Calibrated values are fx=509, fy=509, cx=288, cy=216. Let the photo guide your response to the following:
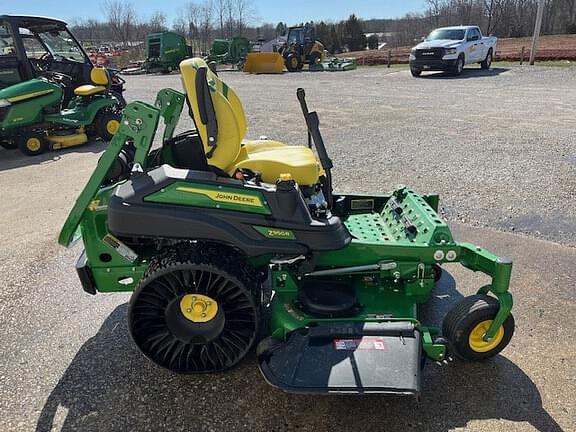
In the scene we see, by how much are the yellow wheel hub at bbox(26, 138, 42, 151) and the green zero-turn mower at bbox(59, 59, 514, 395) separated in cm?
571

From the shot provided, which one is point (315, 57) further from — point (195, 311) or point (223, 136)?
point (195, 311)

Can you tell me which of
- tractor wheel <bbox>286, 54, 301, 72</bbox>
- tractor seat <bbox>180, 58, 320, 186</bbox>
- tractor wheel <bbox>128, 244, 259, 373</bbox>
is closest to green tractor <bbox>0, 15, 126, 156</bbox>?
tractor seat <bbox>180, 58, 320, 186</bbox>

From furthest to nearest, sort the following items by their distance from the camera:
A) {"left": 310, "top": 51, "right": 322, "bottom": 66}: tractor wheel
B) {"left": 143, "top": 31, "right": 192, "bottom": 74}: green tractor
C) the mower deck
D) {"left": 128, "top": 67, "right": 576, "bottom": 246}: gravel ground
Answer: {"left": 143, "top": 31, "right": 192, "bottom": 74}: green tractor → {"left": 310, "top": 51, "right": 322, "bottom": 66}: tractor wheel → {"left": 128, "top": 67, "right": 576, "bottom": 246}: gravel ground → the mower deck

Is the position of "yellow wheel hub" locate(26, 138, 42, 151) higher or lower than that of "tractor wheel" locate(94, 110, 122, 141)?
lower

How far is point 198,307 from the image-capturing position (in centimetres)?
268

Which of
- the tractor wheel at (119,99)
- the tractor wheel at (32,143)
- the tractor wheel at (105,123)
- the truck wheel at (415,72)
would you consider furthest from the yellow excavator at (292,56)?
the tractor wheel at (32,143)

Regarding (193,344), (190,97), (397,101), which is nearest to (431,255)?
(193,344)

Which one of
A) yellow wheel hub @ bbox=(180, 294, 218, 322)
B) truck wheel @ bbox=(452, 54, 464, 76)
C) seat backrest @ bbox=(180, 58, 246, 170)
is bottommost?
yellow wheel hub @ bbox=(180, 294, 218, 322)

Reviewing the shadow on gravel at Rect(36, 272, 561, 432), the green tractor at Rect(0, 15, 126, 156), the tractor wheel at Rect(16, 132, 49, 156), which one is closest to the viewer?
the shadow on gravel at Rect(36, 272, 561, 432)

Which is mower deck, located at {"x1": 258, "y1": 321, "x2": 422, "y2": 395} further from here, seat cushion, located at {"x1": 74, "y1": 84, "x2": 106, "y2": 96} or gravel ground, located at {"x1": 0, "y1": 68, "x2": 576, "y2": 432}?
seat cushion, located at {"x1": 74, "y1": 84, "x2": 106, "y2": 96}

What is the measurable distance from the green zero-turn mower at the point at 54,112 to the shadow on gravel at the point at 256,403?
613 cm

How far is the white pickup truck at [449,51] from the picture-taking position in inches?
642

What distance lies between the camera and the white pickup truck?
642 inches

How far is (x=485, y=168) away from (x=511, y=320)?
384cm
